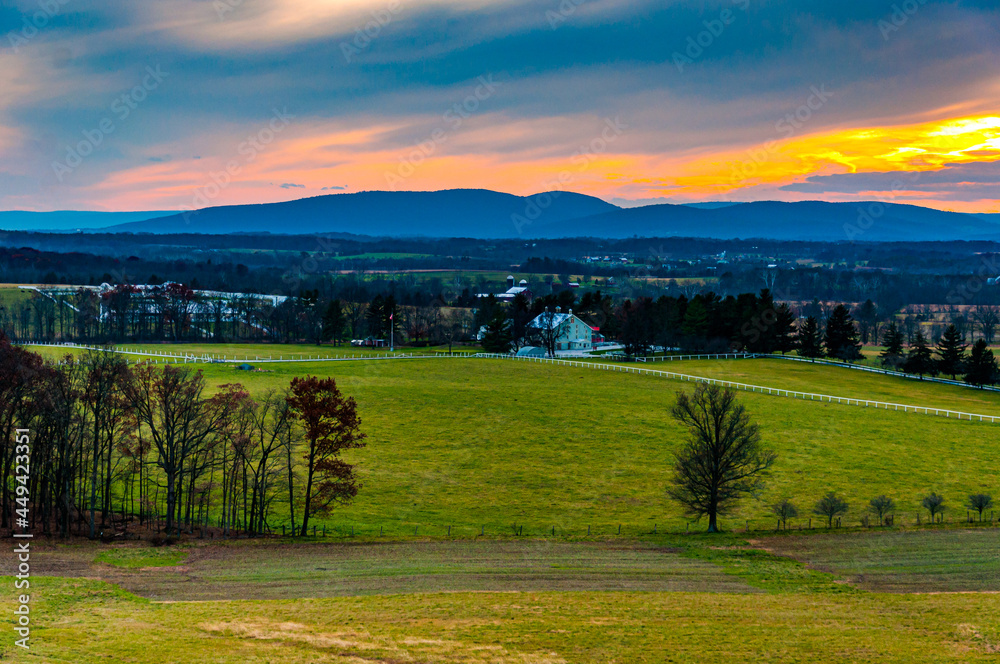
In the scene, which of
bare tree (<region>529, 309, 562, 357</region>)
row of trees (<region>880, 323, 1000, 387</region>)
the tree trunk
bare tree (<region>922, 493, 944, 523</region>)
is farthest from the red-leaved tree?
row of trees (<region>880, 323, 1000, 387</region>)

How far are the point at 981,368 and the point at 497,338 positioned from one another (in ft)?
171

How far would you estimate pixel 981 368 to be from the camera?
234 feet

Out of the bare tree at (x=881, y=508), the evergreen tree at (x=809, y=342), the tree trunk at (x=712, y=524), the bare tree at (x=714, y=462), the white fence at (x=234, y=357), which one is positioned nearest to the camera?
the tree trunk at (x=712, y=524)

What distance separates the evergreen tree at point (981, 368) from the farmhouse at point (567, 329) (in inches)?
1741

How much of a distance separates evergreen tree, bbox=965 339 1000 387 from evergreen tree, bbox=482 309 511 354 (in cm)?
5001

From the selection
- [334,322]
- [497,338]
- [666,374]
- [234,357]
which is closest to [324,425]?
[666,374]

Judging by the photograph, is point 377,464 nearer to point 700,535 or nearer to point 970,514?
point 700,535

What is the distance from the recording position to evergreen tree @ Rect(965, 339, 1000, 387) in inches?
2810

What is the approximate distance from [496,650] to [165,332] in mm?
105418

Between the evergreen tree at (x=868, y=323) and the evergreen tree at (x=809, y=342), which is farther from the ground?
the evergreen tree at (x=868, y=323)

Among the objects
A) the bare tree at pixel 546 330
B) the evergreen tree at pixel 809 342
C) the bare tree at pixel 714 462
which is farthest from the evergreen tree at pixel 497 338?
the bare tree at pixel 714 462

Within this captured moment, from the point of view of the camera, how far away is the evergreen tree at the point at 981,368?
7138 cm

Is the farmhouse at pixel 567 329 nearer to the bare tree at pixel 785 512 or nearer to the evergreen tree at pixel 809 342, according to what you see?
the evergreen tree at pixel 809 342

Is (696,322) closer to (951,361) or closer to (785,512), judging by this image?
(951,361)
